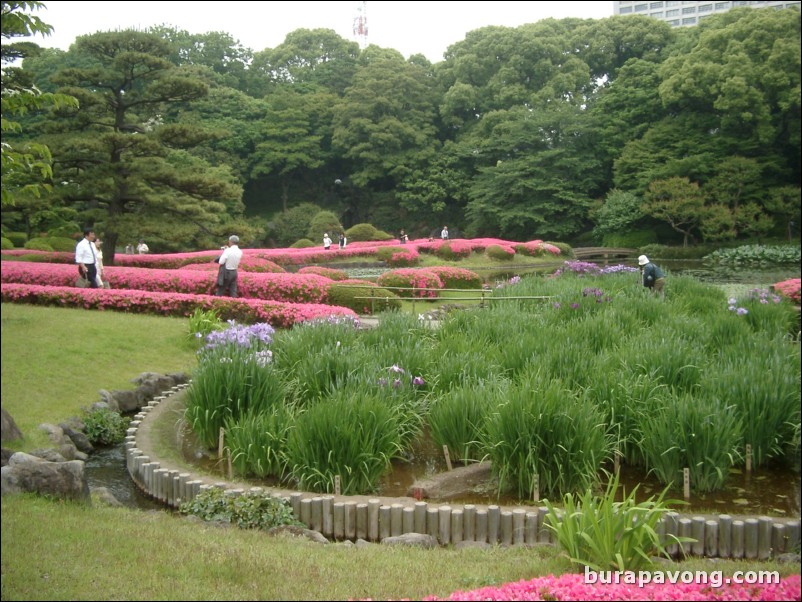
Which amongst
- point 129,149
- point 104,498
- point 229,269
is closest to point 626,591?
point 104,498

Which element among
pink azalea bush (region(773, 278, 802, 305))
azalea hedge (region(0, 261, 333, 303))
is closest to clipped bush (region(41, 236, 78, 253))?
azalea hedge (region(0, 261, 333, 303))

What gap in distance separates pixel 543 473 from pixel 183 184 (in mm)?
12635

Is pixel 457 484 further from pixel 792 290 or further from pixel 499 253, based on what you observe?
pixel 499 253

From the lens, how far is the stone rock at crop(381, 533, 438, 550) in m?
4.22

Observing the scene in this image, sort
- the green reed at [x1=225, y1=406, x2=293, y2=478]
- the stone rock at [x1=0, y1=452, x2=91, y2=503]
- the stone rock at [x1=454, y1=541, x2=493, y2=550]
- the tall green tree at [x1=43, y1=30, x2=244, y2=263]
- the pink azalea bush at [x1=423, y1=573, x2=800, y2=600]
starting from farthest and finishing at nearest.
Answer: the tall green tree at [x1=43, y1=30, x2=244, y2=263], the green reed at [x1=225, y1=406, x2=293, y2=478], the stone rock at [x1=454, y1=541, x2=493, y2=550], the stone rock at [x1=0, y1=452, x2=91, y2=503], the pink azalea bush at [x1=423, y1=573, x2=800, y2=600]

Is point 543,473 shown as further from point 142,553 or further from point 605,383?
point 142,553

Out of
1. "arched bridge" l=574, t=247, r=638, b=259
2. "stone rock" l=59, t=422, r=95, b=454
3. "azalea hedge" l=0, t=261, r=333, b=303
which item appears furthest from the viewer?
"arched bridge" l=574, t=247, r=638, b=259

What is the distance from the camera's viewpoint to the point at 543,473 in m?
4.98

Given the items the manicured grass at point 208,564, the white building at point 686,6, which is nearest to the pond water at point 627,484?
the manicured grass at point 208,564

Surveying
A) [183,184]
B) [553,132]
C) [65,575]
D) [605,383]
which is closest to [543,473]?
[605,383]

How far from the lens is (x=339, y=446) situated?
507 cm

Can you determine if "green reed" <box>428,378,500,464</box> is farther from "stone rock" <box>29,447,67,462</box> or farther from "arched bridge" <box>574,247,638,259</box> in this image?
"arched bridge" <box>574,247,638,259</box>

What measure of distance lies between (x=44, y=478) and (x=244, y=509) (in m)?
1.27

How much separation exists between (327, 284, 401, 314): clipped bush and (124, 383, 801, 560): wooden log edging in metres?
8.84
